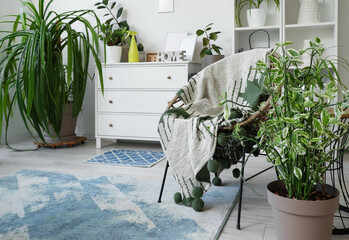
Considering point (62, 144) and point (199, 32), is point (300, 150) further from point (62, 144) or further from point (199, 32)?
point (62, 144)

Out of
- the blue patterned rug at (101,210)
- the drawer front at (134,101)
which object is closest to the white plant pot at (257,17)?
the drawer front at (134,101)

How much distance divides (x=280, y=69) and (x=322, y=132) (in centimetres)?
25

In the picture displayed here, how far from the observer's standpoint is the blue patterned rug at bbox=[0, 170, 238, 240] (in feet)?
5.01

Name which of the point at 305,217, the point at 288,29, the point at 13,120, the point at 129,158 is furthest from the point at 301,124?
the point at 13,120

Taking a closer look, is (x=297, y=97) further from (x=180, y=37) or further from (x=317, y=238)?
(x=180, y=37)

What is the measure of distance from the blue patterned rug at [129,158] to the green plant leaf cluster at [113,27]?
107 cm

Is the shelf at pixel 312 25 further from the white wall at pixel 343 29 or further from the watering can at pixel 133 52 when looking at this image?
the watering can at pixel 133 52

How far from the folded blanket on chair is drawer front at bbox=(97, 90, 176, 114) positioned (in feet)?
3.34

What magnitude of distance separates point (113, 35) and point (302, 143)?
2674mm

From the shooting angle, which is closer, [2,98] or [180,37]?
[2,98]

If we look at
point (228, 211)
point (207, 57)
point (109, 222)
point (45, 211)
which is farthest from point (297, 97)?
point (207, 57)

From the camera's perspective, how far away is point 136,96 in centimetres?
330

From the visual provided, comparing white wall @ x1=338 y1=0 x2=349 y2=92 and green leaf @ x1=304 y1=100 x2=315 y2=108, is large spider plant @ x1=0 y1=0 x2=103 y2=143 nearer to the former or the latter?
green leaf @ x1=304 y1=100 x2=315 y2=108

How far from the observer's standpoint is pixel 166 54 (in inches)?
127
